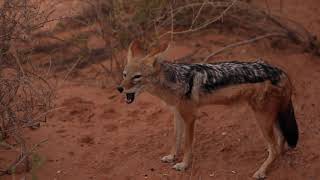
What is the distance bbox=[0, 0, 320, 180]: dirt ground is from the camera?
6004 mm

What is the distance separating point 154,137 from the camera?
A: 21.7 feet

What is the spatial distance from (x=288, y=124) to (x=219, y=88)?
0.75 metres

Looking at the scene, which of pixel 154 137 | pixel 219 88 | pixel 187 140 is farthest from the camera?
pixel 154 137

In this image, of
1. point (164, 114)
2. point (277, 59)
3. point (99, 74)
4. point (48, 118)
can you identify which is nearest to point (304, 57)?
point (277, 59)

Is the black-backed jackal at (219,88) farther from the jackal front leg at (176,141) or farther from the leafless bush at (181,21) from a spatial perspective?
the leafless bush at (181,21)

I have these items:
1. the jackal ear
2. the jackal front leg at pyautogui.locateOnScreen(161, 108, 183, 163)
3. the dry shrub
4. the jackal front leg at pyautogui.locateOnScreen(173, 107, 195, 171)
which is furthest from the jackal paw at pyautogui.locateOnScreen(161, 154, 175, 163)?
the dry shrub

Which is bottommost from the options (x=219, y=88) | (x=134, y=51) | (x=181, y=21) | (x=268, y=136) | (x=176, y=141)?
(x=176, y=141)

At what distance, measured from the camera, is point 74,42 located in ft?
27.3

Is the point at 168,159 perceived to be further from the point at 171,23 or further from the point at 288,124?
the point at 171,23

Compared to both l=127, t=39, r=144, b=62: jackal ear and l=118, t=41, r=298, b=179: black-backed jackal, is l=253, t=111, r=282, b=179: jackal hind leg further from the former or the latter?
l=127, t=39, r=144, b=62: jackal ear

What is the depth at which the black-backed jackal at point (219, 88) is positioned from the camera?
5.65 meters

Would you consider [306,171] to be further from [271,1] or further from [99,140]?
[271,1]

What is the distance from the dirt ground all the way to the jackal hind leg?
0.11m

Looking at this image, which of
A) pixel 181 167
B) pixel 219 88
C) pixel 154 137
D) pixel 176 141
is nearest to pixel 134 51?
pixel 219 88
